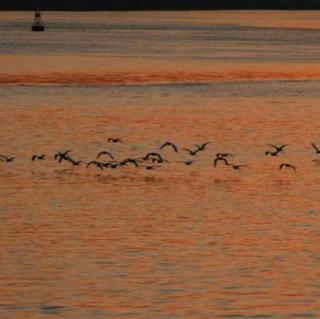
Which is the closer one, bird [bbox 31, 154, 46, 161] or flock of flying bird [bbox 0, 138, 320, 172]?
flock of flying bird [bbox 0, 138, 320, 172]

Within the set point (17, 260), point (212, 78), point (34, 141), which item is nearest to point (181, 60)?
point (212, 78)

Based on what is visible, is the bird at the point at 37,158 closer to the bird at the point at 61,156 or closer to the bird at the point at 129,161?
the bird at the point at 61,156

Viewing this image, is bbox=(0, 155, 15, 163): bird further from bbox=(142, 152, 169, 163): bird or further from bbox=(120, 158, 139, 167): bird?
bbox=(142, 152, 169, 163): bird

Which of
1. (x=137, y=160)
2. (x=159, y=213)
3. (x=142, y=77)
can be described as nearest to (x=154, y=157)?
(x=137, y=160)

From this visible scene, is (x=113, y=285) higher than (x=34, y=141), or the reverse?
(x=113, y=285)

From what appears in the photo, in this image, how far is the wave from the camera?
374ft

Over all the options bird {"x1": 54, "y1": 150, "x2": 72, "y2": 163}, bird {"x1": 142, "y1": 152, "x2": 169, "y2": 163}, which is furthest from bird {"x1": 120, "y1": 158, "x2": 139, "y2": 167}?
bird {"x1": 54, "y1": 150, "x2": 72, "y2": 163}

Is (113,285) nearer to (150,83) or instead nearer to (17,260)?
(17,260)

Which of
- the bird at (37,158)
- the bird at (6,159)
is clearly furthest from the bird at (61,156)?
the bird at (6,159)

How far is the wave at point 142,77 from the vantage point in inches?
4491

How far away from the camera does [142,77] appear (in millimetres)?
122312

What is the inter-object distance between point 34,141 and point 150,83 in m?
49.7

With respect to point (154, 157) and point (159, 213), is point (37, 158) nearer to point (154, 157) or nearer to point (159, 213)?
point (154, 157)

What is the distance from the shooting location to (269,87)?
110750mm
